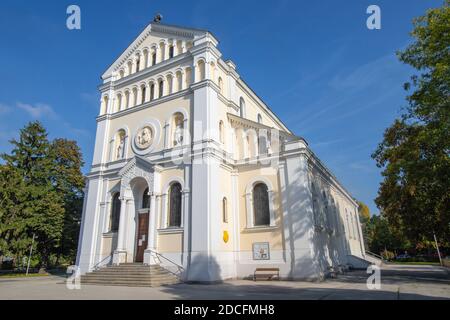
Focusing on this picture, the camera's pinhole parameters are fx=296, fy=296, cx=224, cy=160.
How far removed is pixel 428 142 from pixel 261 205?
963cm

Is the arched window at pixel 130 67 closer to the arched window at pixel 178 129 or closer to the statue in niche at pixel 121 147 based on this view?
the statue in niche at pixel 121 147

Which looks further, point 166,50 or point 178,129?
point 166,50

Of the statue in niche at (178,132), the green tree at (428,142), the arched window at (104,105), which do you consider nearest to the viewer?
the green tree at (428,142)

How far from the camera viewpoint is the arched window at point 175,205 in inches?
723

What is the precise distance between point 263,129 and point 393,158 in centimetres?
829

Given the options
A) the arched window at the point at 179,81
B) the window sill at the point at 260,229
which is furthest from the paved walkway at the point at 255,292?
the arched window at the point at 179,81

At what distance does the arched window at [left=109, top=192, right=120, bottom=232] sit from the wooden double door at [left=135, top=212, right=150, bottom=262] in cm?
204

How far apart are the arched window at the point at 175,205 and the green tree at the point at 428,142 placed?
1215cm

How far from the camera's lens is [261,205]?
1906cm

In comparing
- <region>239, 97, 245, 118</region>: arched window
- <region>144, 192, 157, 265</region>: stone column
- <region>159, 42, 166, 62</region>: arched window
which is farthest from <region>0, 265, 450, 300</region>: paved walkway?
<region>159, 42, 166, 62</region>: arched window

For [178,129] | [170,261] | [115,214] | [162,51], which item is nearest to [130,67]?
[162,51]

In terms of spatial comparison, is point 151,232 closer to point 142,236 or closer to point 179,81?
point 142,236

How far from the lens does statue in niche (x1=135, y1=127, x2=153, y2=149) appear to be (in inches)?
843
